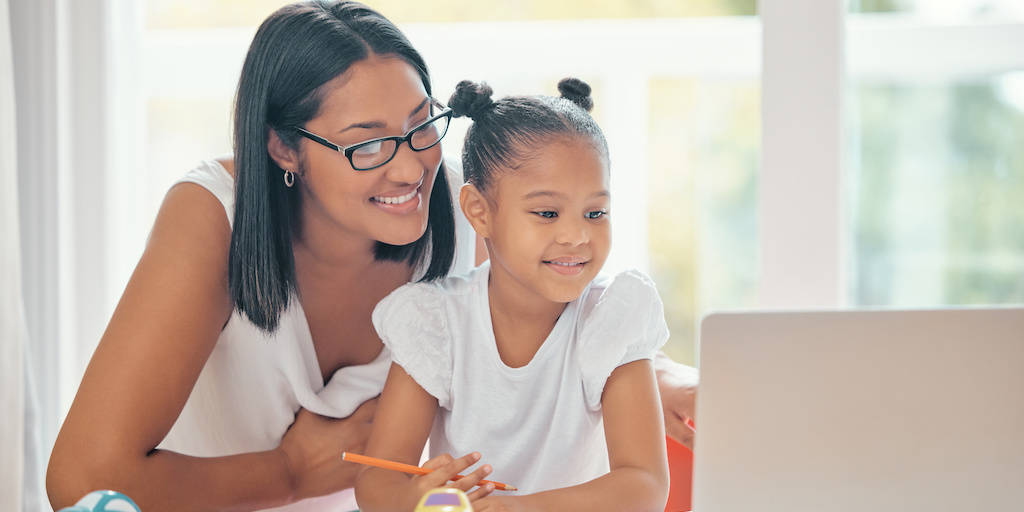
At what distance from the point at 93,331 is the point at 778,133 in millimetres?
2329

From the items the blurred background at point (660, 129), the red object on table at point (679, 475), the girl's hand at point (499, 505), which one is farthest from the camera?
the blurred background at point (660, 129)

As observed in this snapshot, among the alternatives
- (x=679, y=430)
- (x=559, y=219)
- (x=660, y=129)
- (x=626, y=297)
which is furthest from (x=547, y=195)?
(x=660, y=129)

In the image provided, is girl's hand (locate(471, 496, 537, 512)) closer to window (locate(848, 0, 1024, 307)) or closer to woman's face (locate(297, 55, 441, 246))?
woman's face (locate(297, 55, 441, 246))

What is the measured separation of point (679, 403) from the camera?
126 cm

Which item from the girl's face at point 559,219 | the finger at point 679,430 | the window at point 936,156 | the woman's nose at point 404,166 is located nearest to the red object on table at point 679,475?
the finger at point 679,430

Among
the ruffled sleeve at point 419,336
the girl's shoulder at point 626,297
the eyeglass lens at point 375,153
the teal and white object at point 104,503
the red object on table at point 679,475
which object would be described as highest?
the eyeglass lens at point 375,153

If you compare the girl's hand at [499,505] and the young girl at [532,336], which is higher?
the young girl at [532,336]

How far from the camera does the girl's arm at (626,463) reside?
0.92 meters

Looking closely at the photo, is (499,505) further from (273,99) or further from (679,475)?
(273,99)

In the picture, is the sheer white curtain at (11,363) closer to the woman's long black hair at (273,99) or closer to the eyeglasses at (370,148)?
the woman's long black hair at (273,99)

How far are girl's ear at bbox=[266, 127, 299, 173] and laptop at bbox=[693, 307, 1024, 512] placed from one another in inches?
28.7

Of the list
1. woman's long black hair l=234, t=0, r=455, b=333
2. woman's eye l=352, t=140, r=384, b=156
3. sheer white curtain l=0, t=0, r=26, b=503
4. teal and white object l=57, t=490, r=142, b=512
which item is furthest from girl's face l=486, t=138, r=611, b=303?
sheer white curtain l=0, t=0, r=26, b=503

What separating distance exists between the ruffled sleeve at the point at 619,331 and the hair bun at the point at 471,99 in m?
0.33

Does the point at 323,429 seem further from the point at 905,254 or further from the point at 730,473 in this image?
the point at 905,254
